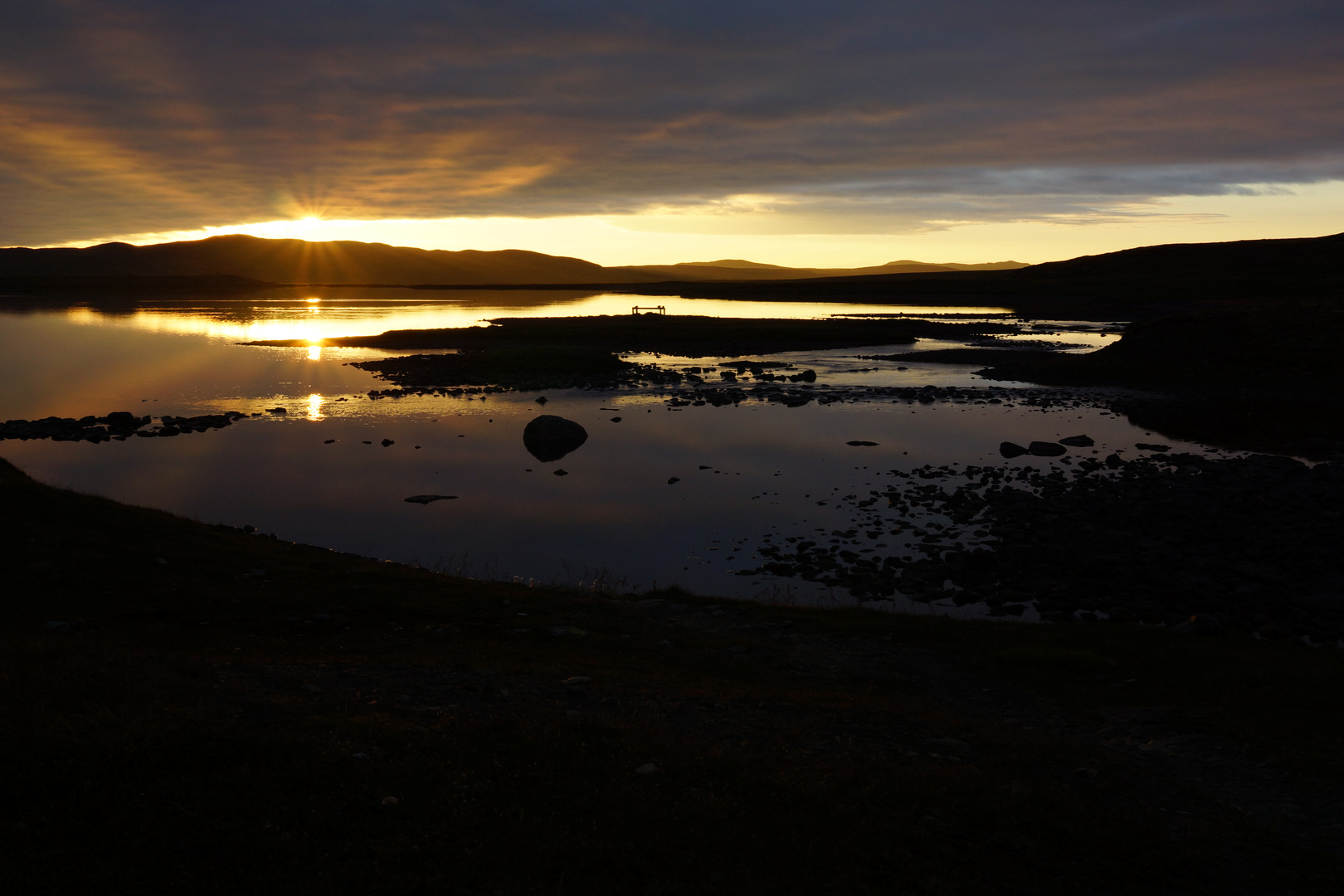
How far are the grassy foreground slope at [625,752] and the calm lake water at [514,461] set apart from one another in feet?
17.2

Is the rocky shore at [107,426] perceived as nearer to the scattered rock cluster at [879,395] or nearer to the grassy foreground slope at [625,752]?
the scattered rock cluster at [879,395]

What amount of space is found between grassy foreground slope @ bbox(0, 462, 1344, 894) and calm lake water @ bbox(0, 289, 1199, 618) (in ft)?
17.2

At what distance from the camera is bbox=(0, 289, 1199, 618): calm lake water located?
77.6 ft

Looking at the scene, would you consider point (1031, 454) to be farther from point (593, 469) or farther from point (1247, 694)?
point (1247, 694)

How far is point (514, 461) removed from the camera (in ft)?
111

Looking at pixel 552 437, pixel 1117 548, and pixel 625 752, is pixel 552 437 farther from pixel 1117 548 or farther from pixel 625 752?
pixel 625 752

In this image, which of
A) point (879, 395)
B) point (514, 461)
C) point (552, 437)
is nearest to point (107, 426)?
point (514, 461)

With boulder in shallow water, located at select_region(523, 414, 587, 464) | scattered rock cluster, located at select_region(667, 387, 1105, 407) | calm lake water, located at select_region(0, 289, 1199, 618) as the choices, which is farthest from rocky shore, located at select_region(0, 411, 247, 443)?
scattered rock cluster, located at select_region(667, 387, 1105, 407)

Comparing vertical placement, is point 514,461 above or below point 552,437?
below

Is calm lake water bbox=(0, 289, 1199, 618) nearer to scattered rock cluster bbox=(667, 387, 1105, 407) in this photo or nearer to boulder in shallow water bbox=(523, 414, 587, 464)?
boulder in shallow water bbox=(523, 414, 587, 464)

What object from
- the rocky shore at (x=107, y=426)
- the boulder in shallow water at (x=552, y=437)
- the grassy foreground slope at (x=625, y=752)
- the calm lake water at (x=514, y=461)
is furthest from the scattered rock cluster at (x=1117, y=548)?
the rocky shore at (x=107, y=426)

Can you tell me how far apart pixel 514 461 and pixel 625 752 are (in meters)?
25.3

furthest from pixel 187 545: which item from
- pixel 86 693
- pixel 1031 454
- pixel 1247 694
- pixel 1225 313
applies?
pixel 1225 313

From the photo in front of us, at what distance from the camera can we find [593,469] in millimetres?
32562
